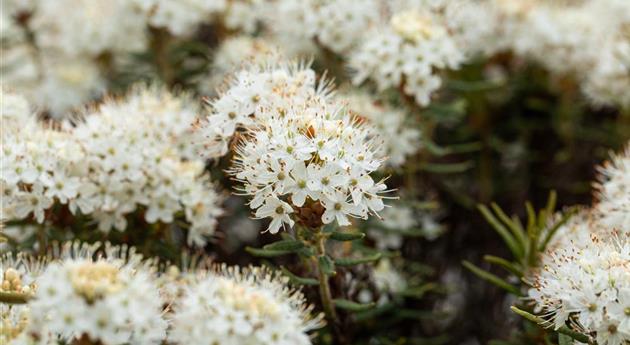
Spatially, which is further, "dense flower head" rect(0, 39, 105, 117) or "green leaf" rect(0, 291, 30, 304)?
"dense flower head" rect(0, 39, 105, 117)

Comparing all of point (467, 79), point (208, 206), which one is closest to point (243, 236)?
point (208, 206)

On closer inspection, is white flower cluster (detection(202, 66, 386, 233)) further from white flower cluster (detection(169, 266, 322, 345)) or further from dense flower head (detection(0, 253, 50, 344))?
dense flower head (detection(0, 253, 50, 344))

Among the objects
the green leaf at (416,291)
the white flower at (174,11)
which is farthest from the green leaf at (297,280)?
the white flower at (174,11)

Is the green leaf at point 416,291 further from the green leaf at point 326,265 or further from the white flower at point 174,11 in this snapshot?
the white flower at point 174,11

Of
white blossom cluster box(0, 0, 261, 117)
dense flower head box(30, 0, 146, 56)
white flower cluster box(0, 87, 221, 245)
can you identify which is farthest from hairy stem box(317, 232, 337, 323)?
dense flower head box(30, 0, 146, 56)

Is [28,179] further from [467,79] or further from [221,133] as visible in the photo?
[467,79]
